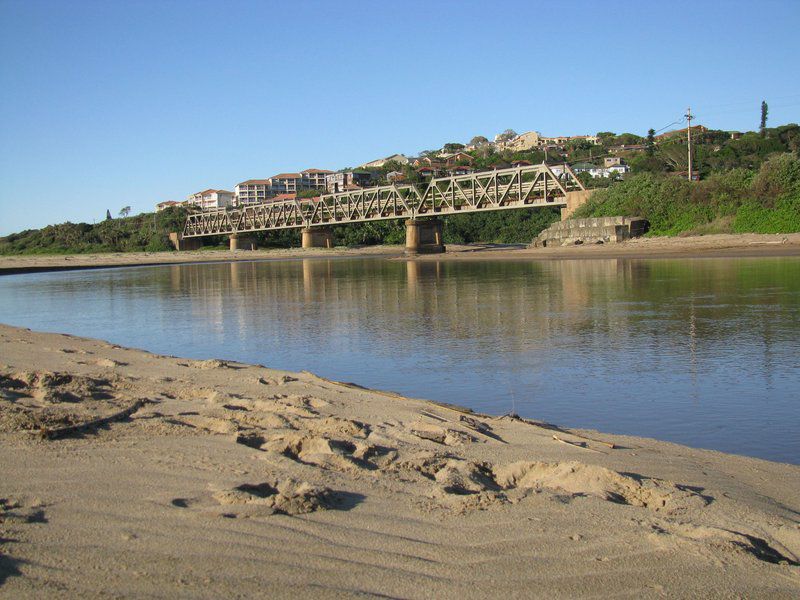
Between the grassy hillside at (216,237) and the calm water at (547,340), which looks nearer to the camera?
the calm water at (547,340)

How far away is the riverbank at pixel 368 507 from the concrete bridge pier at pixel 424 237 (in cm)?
6598

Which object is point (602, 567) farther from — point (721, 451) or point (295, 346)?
point (295, 346)

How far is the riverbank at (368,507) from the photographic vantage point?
12.1ft

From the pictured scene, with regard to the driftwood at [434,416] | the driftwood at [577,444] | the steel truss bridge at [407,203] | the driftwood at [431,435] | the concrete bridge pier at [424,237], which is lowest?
the driftwood at [577,444]

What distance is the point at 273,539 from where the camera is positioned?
4.13 m

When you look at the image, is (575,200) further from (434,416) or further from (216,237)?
(216,237)

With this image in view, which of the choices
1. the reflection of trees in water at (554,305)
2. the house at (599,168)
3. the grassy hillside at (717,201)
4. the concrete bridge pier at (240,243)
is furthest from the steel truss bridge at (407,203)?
→ the house at (599,168)

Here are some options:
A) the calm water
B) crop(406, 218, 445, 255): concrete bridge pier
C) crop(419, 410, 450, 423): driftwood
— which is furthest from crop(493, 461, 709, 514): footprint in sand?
crop(406, 218, 445, 255): concrete bridge pier

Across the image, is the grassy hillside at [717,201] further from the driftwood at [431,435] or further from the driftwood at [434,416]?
the driftwood at [431,435]

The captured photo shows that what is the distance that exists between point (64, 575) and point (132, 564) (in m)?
0.31

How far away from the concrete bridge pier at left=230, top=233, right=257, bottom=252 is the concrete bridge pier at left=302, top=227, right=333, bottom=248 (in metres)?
14.2

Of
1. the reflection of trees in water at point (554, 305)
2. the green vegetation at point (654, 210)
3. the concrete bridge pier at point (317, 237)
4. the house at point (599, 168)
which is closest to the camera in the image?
the reflection of trees in water at point (554, 305)

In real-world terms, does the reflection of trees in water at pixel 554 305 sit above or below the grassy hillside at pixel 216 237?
below

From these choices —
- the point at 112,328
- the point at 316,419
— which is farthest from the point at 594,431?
the point at 112,328
